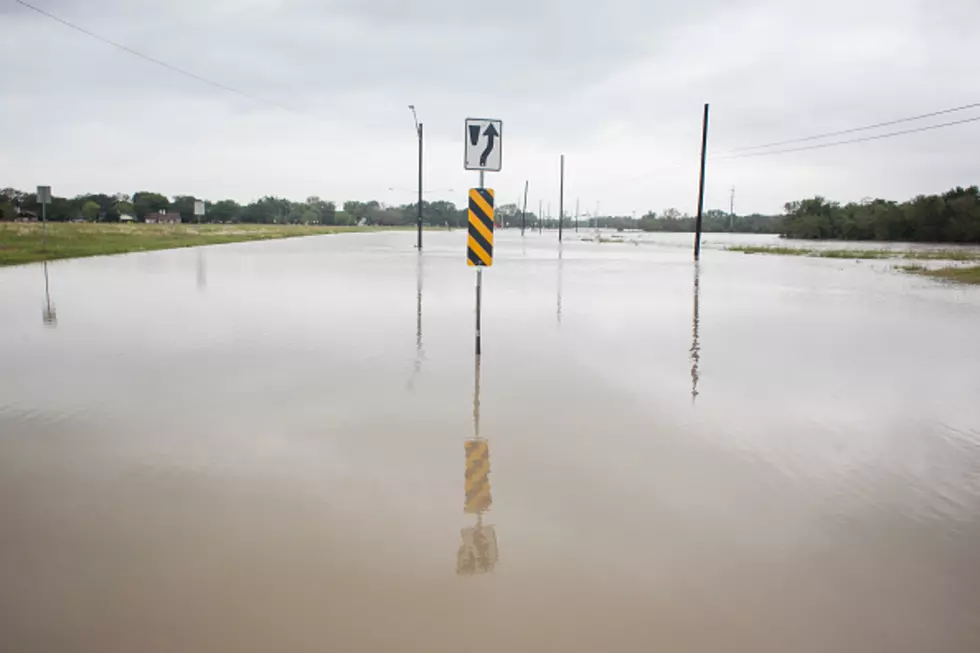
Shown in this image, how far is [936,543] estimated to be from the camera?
13.3 feet

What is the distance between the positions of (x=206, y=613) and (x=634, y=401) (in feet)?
16.3

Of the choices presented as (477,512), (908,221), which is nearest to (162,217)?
(908,221)

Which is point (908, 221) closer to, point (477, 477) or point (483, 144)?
point (483, 144)

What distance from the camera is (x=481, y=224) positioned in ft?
32.1

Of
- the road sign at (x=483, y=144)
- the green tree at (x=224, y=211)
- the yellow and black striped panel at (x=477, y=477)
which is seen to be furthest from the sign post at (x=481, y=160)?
the green tree at (x=224, y=211)

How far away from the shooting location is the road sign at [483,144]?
9.76 meters

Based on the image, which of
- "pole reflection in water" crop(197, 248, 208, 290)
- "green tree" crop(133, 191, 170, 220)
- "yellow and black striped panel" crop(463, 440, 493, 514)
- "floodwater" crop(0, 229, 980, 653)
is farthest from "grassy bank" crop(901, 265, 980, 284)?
"green tree" crop(133, 191, 170, 220)

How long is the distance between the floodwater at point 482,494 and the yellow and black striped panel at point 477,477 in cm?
3

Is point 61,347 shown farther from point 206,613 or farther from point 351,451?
point 206,613

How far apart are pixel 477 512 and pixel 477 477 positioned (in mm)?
597

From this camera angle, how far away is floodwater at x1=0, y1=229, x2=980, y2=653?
316cm

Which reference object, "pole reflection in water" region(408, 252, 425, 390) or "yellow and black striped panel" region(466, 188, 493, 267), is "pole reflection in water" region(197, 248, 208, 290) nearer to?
"pole reflection in water" region(408, 252, 425, 390)

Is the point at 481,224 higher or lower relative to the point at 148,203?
lower

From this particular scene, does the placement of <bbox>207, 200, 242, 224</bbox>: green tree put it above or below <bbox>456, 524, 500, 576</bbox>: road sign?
above
